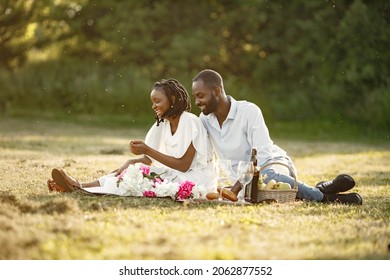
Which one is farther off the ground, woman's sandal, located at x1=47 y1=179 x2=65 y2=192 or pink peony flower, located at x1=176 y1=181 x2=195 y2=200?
pink peony flower, located at x1=176 y1=181 x2=195 y2=200

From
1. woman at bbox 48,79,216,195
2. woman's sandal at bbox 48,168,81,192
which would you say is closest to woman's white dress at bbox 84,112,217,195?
woman at bbox 48,79,216,195

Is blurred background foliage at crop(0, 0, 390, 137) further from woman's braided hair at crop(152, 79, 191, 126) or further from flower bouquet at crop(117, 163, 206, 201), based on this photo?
flower bouquet at crop(117, 163, 206, 201)

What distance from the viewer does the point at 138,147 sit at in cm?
597

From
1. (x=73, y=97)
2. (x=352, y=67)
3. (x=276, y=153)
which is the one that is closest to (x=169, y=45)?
(x=73, y=97)

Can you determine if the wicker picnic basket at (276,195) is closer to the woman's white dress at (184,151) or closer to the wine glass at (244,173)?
the wine glass at (244,173)

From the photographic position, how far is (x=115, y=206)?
561 cm

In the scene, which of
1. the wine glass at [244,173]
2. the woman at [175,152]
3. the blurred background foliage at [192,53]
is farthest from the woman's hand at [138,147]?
the blurred background foliage at [192,53]

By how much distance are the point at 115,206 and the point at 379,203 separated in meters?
2.30

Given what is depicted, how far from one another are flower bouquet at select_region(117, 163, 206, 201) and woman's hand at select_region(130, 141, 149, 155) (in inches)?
9.2

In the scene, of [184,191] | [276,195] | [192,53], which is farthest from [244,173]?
[192,53]

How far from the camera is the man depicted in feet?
20.5

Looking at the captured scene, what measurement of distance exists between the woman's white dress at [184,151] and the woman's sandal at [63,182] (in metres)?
0.13
